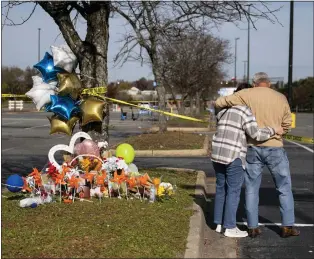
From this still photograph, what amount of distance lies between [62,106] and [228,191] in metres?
2.48

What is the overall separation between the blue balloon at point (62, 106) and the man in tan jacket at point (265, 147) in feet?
6.95

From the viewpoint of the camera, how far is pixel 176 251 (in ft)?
14.5

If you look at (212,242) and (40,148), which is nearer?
(212,242)

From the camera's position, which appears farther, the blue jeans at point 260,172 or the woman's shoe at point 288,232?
the woman's shoe at point 288,232

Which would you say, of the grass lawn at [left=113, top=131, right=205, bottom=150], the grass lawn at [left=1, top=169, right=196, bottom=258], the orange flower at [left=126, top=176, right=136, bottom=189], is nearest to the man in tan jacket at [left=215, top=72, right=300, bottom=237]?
the grass lawn at [left=1, top=169, right=196, bottom=258]

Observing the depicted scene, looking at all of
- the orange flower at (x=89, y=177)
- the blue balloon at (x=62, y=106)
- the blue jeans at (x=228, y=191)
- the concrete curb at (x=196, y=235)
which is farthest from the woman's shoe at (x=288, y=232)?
the blue balloon at (x=62, y=106)

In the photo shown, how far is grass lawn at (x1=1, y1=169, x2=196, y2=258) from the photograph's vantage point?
428 cm

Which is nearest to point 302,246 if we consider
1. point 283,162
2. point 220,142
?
point 283,162

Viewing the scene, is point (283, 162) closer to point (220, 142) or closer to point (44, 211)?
point (220, 142)

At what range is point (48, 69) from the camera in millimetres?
6672

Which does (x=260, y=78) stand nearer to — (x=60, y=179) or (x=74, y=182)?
(x=74, y=182)

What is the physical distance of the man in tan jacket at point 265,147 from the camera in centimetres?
545

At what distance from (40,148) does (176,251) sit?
1309 centimetres

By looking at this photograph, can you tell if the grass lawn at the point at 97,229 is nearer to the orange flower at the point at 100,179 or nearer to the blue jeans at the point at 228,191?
the orange flower at the point at 100,179
